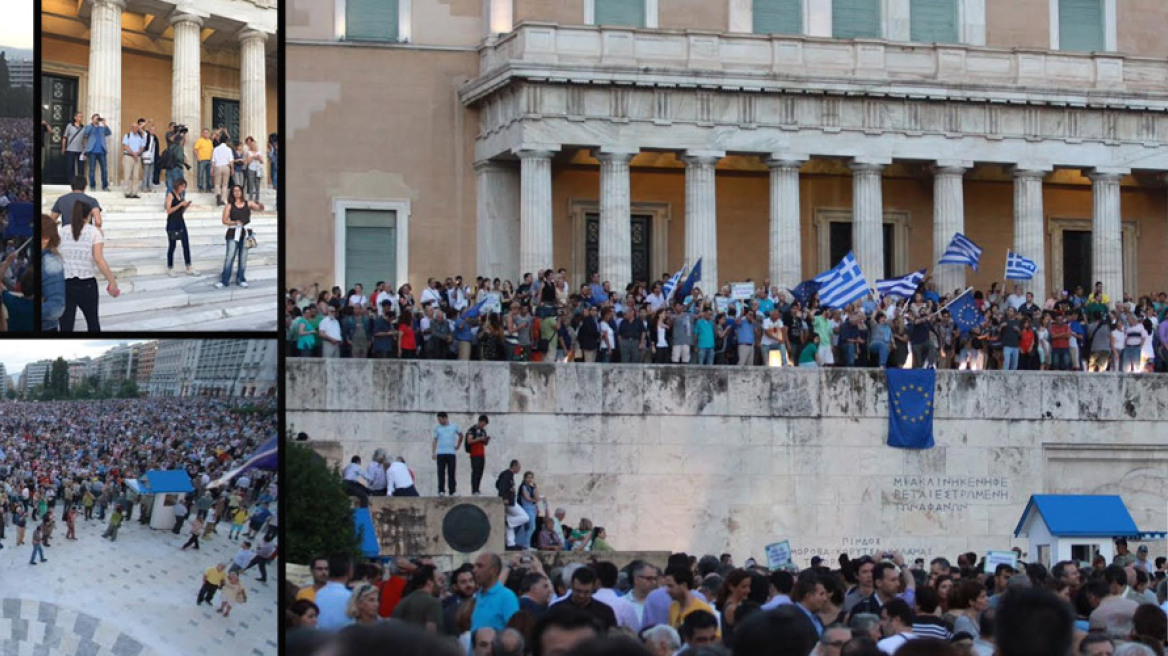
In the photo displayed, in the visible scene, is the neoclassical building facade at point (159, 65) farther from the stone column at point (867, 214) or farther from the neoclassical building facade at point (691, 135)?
the stone column at point (867, 214)

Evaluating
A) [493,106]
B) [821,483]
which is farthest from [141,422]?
[493,106]

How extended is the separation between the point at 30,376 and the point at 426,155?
3342cm

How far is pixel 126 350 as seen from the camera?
8664 millimetres

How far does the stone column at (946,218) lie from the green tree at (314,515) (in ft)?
68.9

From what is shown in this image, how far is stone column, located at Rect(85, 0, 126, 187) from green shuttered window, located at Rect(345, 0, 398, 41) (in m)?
31.3

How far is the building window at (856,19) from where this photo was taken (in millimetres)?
43188

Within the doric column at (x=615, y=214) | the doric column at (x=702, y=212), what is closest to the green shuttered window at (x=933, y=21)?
the doric column at (x=702, y=212)

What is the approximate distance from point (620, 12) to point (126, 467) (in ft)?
111

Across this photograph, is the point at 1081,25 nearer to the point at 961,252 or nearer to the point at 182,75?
the point at 961,252

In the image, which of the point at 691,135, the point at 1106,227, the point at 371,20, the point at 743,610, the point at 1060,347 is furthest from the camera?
the point at 1106,227

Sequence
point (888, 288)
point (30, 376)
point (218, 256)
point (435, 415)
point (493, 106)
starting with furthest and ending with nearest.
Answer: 1. point (493, 106)
2. point (888, 288)
3. point (435, 415)
4. point (218, 256)
5. point (30, 376)

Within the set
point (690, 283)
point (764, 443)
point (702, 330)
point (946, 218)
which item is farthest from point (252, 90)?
point (946, 218)

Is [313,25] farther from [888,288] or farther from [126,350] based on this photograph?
[126,350]

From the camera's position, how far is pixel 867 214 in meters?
41.6
